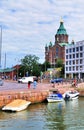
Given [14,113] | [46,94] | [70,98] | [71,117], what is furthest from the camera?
[70,98]

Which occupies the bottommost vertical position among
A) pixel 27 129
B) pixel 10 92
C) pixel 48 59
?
pixel 27 129

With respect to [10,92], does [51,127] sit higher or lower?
lower

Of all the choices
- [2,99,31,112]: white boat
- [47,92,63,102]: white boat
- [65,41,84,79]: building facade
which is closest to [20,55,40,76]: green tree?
[65,41,84,79]: building facade

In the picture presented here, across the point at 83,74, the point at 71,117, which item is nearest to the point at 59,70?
the point at 83,74

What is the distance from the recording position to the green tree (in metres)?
159

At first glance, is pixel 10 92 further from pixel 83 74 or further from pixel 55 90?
pixel 83 74

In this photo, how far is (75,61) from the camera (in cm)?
13912

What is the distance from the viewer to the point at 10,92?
178ft

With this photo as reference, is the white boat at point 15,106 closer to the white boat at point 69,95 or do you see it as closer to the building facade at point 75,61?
the white boat at point 69,95

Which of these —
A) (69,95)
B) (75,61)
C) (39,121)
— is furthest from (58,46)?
(39,121)

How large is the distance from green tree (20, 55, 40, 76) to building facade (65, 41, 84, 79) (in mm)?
18974

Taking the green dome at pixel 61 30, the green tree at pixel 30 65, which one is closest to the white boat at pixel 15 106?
the green tree at pixel 30 65

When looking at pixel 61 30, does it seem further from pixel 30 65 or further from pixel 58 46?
pixel 30 65

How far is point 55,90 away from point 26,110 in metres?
21.9
